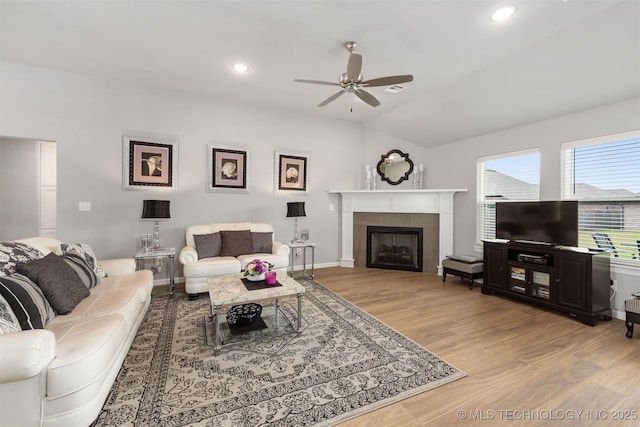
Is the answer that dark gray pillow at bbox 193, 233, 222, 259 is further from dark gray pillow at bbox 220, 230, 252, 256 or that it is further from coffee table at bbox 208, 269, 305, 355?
coffee table at bbox 208, 269, 305, 355

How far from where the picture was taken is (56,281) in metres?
2.02

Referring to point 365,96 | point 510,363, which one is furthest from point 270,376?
point 365,96

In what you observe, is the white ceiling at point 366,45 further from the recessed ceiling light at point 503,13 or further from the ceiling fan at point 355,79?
the ceiling fan at point 355,79

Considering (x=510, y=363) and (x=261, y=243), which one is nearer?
(x=510, y=363)

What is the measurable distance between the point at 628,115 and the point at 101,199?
679cm

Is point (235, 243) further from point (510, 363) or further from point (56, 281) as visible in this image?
point (510, 363)

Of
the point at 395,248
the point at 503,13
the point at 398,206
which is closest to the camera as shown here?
the point at 503,13

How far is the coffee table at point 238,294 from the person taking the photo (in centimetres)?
234

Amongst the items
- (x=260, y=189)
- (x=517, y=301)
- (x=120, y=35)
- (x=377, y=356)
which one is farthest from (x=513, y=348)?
(x=120, y=35)

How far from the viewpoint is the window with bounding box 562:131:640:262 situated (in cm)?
306

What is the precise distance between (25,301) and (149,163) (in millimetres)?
3013

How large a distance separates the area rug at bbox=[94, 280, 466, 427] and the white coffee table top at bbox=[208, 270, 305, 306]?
43 cm

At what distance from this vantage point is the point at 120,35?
9.45 feet

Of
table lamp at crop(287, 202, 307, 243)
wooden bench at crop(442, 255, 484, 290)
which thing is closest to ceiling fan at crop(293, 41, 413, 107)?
table lamp at crop(287, 202, 307, 243)
